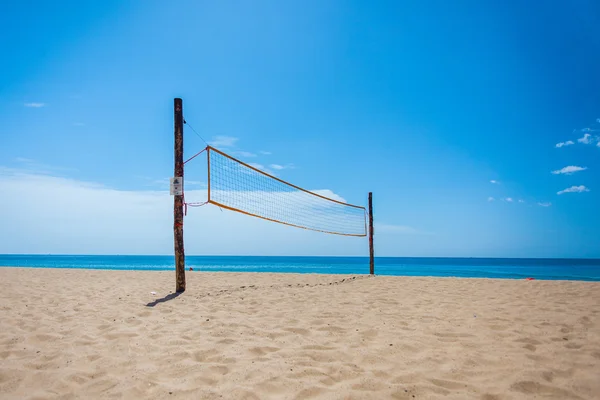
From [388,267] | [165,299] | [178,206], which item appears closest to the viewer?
[165,299]

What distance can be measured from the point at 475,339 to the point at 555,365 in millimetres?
631

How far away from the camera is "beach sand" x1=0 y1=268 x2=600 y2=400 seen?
2031mm

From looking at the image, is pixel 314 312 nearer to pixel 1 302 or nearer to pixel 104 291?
pixel 104 291

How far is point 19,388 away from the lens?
2039 mm

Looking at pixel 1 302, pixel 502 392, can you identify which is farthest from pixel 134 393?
Answer: pixel 1 302

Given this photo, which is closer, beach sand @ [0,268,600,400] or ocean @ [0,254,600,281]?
beach sand @ [0,268,600,400]

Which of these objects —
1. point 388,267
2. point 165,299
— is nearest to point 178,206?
point 165,299

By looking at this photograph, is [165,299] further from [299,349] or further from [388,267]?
[388,267]

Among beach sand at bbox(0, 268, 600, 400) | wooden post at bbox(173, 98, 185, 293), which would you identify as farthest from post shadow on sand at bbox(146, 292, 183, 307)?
wooden post at bbox(173, 98, 185, 293)

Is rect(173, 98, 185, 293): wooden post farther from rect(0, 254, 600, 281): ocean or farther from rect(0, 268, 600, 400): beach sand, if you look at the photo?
rect(0, 254, 600, 281): ocean

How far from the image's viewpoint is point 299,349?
2.67m

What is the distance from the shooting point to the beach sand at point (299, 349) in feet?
6.66

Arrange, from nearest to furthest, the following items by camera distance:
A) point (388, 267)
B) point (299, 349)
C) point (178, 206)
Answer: point (299, 349) < point (178, 206) < point (388, 267)

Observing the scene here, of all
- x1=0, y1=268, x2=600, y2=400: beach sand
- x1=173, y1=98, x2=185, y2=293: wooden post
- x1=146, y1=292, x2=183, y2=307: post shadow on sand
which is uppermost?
x1=173, y1=98, x2=185, y2=293: wooden post
